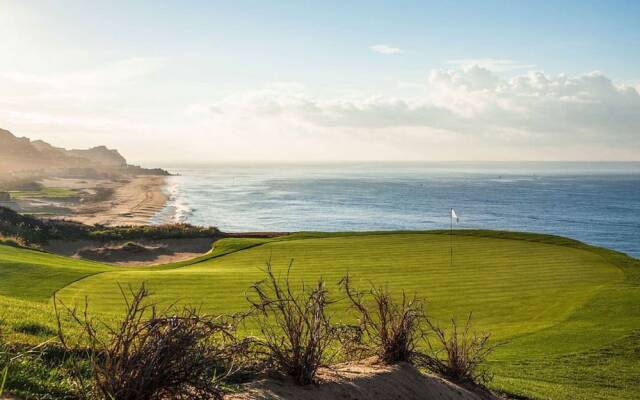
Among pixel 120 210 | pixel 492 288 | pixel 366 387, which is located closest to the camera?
pixel 366 387

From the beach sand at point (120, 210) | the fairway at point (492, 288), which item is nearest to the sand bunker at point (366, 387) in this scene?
the fairway at point (492, 288)

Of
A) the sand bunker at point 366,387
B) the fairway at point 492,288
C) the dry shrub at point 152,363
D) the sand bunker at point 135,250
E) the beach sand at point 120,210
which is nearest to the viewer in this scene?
the dry shrub at point 152,363

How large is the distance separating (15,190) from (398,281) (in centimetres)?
9645

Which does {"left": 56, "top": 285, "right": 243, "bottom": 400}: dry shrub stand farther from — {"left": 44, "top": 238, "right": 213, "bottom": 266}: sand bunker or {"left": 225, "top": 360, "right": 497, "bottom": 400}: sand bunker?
{"left": 44, "top": 238, "right": 213, "bottom": 266}: sand bunker

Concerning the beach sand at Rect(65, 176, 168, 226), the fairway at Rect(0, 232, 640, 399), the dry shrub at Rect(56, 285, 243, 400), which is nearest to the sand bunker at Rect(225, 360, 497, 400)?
the dry shrub at Rect(56, 285, 243, 400)

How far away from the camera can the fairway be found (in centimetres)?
1127

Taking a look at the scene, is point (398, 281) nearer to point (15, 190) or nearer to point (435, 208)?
point (435, 208)

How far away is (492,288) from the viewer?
17.6 metres

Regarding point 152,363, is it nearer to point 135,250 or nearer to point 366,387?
point 366,387

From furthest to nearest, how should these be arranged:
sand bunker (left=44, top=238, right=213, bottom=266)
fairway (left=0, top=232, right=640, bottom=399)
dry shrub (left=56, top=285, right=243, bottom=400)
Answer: sand bunker (left=44, top=238, right=213, bottom=266) → fairway (left=0, top=232, right=640, bottom=399) → dry shrub (left=56, top=285, right=243, bottom=400)

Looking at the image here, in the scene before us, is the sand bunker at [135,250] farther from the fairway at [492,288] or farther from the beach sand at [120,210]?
the beach sand at [120,210]

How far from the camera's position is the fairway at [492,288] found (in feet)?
37.0

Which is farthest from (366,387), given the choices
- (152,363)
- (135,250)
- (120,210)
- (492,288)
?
(120,210)

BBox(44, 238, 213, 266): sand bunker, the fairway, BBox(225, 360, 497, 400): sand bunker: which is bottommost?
BBox(44, 238, 213, 266): sand bunker
